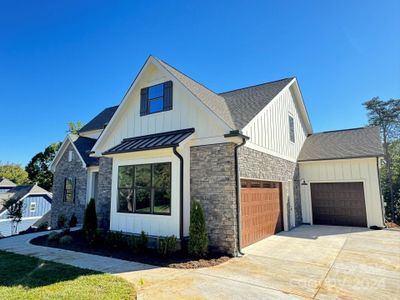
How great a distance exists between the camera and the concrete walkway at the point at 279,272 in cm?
482

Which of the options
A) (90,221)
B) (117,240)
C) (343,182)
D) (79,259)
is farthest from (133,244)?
(343,182)

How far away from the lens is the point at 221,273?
19.6ft

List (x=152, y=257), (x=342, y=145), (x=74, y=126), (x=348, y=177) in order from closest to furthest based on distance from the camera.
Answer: (x=152, y=257) → (x=348, y=177) → (x=342, y=145) → (x=74, y=126)

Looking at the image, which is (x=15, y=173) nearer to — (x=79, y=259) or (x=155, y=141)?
(x=79, y=259)

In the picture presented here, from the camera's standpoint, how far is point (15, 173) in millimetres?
41125

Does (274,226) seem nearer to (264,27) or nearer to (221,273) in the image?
→ (221,273)

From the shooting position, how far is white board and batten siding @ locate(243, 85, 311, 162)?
9942 millimetres

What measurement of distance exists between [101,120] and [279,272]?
19218 millimetres

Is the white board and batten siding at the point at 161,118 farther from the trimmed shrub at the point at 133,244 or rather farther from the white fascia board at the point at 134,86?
the trimmed shrub at the point at 133,244

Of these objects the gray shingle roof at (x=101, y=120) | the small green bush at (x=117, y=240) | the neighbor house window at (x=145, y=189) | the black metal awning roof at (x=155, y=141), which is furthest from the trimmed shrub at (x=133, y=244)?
the gray shingle roof at (x=101, y=120)

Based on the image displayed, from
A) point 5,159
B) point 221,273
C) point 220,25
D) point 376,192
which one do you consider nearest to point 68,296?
point 221,273

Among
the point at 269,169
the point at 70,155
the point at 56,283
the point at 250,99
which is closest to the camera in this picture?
the point at 56,283

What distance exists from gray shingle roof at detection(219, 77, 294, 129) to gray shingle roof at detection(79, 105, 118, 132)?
433 inches

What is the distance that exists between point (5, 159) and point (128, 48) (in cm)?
4894
